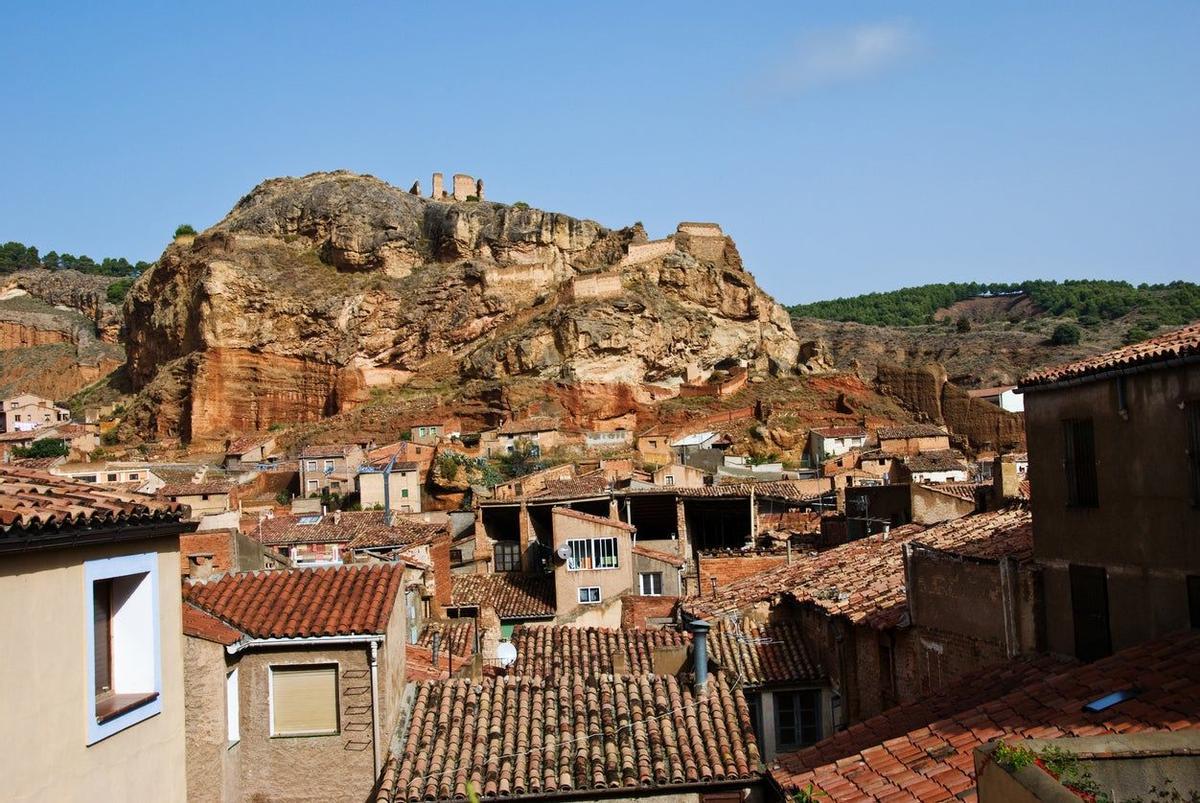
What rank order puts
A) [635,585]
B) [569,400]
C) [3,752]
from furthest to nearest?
[569,400] < [635,585] < [3,752]

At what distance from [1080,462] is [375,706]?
7.43 metres

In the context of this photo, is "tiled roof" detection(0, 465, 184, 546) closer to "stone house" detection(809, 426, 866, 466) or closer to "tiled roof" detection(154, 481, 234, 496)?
"tiled roof" detection(154, 481, 234, 496)

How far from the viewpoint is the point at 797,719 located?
1764 centimetres

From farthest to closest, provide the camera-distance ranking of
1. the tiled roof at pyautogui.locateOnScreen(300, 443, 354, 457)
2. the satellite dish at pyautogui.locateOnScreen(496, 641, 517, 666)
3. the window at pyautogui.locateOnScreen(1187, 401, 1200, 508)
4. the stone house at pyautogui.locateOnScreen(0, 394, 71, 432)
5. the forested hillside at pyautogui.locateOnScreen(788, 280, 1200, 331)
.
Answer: the forested hillside at pyautogui.locateOnScreen(788, 280, 1200, 331) → the stone house at pyautogui.locateOnScreen(0, 394, 71, 432) → the tiled roof at pyautogui.locateOnScreen(300, 443, 354, 457) → the satellite dish at pyautogui.locateOnScreen(496, 641, 517, 666) → the window at pyautogui.locateOnScreen(1187, 401, 1200, 508)

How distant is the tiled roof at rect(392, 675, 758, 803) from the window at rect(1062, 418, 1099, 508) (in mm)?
4290

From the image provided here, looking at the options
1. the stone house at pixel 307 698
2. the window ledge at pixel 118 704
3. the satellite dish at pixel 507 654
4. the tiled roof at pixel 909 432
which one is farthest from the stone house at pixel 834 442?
the window ledge at pixel 118 704

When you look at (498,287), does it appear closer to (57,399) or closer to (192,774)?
(57,399)

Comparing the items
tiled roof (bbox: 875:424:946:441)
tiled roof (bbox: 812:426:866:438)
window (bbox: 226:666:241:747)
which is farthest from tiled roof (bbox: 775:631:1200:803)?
tiled roof (bbox: 812:426:866:438)

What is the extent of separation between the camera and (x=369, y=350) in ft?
299

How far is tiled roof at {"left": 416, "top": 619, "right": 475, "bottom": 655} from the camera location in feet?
62.4

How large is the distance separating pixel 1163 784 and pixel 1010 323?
151 m

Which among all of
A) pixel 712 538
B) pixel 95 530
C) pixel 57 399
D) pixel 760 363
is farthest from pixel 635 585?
pixel 57 399

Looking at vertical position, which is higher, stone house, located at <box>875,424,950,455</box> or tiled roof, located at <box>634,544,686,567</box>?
stone house, located at <box>875,424,950,455</box>

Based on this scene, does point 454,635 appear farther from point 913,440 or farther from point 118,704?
point 913,440
